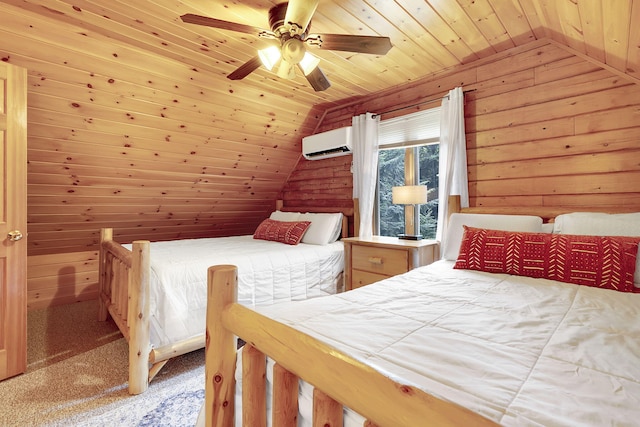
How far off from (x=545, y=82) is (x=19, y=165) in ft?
11.5

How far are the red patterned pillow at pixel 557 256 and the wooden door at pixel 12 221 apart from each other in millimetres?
2621

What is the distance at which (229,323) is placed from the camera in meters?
0.90

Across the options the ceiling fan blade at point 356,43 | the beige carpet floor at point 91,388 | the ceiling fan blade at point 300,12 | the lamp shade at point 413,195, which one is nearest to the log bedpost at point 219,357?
the beige carpet floor at point 91,388

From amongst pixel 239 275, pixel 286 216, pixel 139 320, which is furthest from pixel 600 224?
pixel 286 216

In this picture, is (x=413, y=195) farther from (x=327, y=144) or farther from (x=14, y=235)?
(x=14, y=235)

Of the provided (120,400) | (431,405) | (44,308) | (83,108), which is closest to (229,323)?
(431,405)

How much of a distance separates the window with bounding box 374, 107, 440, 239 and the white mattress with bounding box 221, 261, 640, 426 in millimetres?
1536

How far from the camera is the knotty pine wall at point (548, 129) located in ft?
6.51

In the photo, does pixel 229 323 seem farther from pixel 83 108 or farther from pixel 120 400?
pixel 83 108

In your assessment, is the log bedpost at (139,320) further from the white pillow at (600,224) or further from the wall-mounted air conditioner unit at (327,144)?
the white pillow at (600,224)

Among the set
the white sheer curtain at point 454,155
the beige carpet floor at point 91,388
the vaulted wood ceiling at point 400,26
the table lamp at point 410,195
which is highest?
the vaulted wood ceiling at point 400,26

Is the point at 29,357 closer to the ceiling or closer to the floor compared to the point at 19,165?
closer to the floor

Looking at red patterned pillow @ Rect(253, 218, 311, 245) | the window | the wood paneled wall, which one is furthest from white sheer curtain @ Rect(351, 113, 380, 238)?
the wood paneled wall

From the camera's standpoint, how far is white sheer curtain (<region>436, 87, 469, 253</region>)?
254 cm
